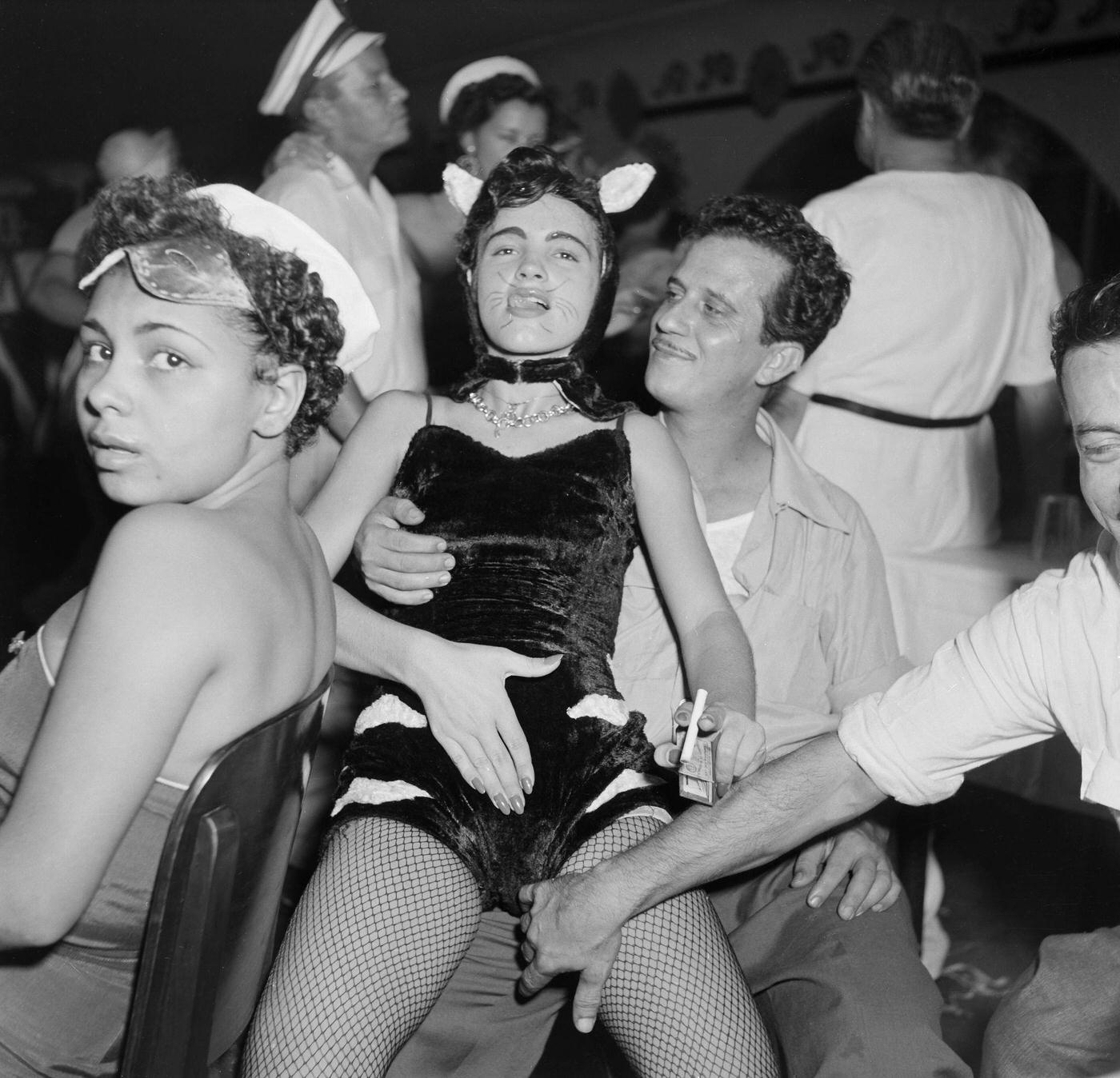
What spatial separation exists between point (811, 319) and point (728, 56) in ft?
4.31

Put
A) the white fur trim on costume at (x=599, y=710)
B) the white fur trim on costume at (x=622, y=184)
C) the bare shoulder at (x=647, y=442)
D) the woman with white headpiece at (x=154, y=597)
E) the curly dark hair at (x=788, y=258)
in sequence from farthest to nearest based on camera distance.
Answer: the curly dark hair at (x=788, y=258), the white fur trim on costume at (x=622, y=184), the bare shoulder at (x=647, y=442), the white fur trim on costume at (x=599, y=710), the woman with white headpiece at (x=154, y=597)

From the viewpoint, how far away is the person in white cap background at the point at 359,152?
3090 millimetres

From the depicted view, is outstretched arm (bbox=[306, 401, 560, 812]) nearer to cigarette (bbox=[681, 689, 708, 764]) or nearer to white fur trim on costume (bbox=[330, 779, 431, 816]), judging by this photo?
white fur trim on costume (bbox=[330, 779, 431, 816])

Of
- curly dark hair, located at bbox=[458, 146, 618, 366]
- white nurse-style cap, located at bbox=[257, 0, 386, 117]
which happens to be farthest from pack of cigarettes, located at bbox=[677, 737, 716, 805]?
white nurse-style cap, located at bbox=[257, 0, 386, 117]

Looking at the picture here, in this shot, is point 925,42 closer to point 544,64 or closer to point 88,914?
point 544,64

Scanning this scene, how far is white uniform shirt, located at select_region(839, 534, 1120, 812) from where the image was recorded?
1543 mm

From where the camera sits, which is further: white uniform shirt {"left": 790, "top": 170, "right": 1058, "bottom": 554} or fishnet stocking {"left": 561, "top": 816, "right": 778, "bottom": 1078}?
white uniform shirt {"left": 790, "top": 170, "right": 1058, "bottom": 554}

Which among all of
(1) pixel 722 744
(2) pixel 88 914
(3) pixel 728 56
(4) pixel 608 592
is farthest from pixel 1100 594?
(3) pixel 728 56

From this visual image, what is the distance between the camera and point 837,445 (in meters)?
2.91

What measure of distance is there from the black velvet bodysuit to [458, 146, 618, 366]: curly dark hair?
22 centimetres

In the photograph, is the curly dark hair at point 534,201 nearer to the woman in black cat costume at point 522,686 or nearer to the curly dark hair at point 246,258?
the woman in black cat costume at point 522,686

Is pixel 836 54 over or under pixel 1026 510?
over

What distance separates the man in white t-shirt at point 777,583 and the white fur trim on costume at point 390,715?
0.22m

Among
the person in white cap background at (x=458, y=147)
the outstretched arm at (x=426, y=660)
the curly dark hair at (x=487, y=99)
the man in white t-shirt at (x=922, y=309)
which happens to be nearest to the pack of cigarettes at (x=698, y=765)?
the outstretched arm at (x=426, y=660)
